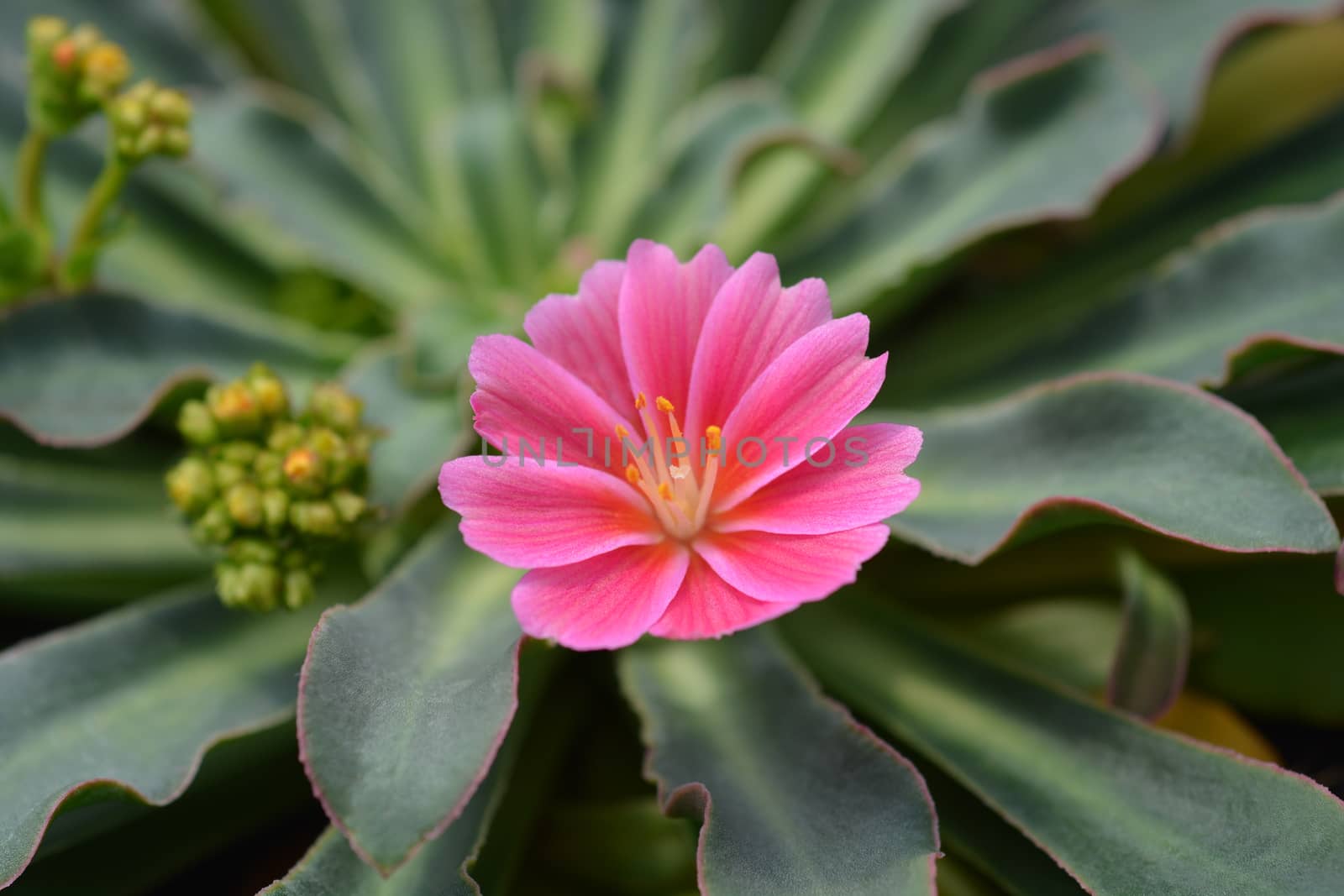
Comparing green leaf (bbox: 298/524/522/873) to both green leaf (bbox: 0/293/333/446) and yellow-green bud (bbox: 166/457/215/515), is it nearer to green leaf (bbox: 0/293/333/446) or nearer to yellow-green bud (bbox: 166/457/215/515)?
yellow-green bud (bbox: 166/457/215/515)

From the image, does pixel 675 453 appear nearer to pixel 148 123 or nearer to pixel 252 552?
pixel 252 552

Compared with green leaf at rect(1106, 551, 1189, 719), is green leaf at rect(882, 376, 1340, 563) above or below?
above

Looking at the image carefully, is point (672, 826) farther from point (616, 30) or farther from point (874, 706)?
point (616, 30)

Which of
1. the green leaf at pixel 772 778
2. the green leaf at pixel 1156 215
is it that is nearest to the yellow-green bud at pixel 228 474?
the green leaf at pixel 772 778

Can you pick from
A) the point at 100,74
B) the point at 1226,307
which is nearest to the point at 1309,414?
the point at 1226,307

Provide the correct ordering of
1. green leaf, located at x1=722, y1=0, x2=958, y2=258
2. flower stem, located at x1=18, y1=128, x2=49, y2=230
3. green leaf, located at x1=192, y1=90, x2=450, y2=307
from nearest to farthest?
flower stem, located at x1=18, y1=128, x2=49, y2=230, green leaf, located at x1=192, y1=90, x2=450, y2=307, green leaf, located at x1=722, y1=0, x2=958, y2=258

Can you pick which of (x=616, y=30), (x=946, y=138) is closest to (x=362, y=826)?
(x=946, y=138)

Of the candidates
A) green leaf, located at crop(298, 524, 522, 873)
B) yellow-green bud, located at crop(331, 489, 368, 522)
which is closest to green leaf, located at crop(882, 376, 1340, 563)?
green leaf, located at crop(298, 524, 522, 873)
